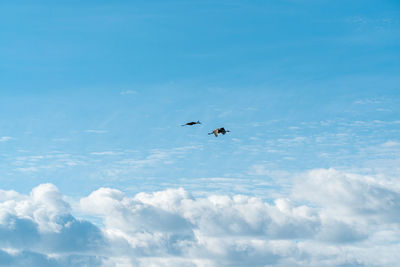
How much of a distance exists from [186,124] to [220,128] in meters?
8.87

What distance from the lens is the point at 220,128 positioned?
108 meters

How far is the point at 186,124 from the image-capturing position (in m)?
111
